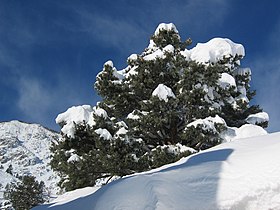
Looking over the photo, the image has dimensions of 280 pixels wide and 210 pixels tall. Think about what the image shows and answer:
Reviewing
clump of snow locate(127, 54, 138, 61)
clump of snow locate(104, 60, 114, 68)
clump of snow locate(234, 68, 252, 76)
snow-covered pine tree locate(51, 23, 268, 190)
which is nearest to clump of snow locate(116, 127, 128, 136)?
snow-covered pine tree locate(51, 23, 268, 190)

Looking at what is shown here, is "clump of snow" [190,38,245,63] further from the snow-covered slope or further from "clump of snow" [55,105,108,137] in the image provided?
the snow-covered slope

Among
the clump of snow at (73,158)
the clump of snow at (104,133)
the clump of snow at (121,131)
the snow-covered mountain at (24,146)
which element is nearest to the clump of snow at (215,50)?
the clump of snow at (121,131)

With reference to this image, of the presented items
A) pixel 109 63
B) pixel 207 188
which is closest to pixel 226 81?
pixel 109 63

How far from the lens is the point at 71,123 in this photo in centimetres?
1077

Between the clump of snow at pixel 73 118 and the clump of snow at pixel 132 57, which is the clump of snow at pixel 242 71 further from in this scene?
the clump of snow at pixel 73 118

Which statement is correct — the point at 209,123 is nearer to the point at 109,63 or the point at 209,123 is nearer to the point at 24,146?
the point at 109,63

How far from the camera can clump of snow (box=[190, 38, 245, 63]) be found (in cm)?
1146

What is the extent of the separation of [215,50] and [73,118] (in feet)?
16.3

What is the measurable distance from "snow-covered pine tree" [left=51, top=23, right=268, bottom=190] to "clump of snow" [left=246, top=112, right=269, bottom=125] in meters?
0.03

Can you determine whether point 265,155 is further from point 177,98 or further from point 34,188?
point 34,188

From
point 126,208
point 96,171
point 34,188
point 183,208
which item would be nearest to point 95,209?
point 126,208

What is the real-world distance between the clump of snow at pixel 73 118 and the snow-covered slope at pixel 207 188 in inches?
267

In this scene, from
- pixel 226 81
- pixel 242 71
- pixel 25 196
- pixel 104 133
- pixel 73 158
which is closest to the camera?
pixel 104 133

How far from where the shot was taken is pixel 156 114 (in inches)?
401
